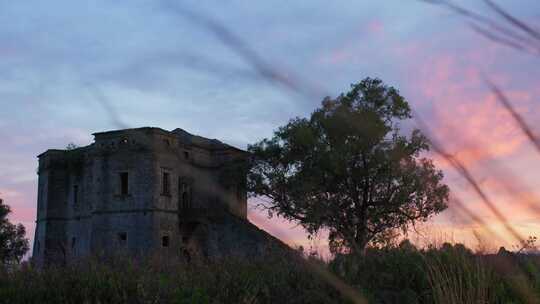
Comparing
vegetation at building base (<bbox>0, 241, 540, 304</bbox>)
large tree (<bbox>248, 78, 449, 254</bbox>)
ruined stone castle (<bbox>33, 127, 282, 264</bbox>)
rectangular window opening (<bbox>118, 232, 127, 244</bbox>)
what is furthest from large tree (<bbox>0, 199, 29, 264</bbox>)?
vegetation at building base (<bbox>0, 241, 540, 304</bbox>)

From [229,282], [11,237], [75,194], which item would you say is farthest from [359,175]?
[11,237]

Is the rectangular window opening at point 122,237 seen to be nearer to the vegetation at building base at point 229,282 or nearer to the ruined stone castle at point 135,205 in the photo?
the ruined stone castle at point 135,205

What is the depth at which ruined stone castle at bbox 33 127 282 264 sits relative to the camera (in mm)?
29766

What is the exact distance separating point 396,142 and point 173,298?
71.4ft

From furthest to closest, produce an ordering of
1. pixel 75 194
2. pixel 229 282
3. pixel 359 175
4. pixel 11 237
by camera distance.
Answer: pixel 11 237 < pixel 75 194 < pixel 359 175 < pixel 229 282

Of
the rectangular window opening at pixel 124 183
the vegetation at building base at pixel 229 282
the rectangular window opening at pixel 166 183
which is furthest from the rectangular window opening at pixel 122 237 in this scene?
the vegetation at building base at pixel 229 282

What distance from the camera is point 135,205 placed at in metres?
29.8

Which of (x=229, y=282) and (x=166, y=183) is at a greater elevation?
(x=166, y=183)

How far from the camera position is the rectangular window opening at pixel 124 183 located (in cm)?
3038

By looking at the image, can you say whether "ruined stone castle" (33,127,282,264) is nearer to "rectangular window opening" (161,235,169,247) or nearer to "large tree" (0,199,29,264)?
"rectangular window opening" (161,235,169,247)

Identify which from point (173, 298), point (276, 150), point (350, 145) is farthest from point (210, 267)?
point (276, 150)

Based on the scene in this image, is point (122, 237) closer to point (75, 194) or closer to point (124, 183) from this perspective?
point (124, 183)

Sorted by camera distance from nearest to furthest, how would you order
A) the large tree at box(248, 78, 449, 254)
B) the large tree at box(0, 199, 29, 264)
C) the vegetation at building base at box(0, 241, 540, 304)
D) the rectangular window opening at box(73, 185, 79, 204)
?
the vegetation at building base at box(0, 241, 540, 304) < the large tree at box(248, 78, 449, 254) < the rectangular window opening at box(73, 185, 79, 204) < the large tree at box(0, 199, 29, 264)

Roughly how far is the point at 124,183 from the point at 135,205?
1.51m
